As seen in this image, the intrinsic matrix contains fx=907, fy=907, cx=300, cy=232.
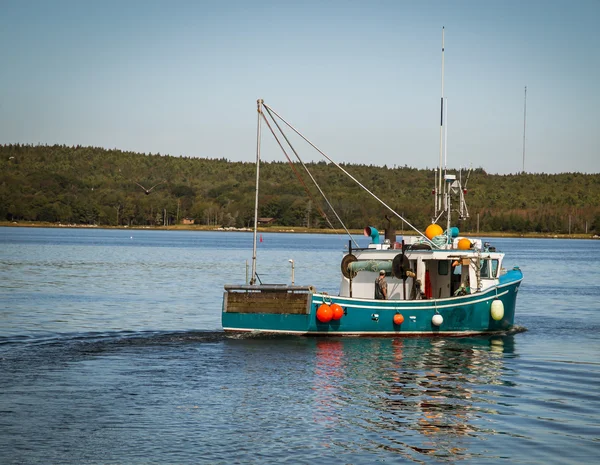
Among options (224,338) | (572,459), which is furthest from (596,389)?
(224,338)

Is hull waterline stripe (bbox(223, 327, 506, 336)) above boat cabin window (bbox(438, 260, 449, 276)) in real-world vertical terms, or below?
below

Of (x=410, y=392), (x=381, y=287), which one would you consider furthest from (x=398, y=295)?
(x=410, y=392)

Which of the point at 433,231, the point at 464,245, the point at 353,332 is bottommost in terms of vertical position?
the point at 353,332

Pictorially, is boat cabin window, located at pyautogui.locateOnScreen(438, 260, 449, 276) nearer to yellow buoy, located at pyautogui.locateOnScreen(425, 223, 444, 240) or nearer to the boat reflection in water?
yellow buoy, located at pyautogui.locateOnScreen(425, 223, 444, 240)

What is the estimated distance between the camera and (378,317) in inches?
1125

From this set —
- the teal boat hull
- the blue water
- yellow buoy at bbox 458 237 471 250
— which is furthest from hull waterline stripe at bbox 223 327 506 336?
yellow buoy at bbox 458 237 471 250

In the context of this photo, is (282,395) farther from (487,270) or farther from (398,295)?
(487,270)

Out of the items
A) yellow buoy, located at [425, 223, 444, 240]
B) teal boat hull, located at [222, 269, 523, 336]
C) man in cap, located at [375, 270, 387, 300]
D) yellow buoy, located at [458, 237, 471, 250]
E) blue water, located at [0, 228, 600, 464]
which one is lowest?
blue water, located at [0, 228, 600, 464]

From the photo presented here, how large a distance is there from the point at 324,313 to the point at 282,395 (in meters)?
7.05

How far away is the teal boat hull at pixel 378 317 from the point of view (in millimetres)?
28016

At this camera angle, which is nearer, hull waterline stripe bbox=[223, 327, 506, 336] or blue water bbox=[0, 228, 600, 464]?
blue water bbox=[0, 228, 600, 464]

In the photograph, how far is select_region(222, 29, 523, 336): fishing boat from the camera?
28031mm

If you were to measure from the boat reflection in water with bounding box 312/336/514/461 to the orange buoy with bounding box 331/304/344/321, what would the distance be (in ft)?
2.62

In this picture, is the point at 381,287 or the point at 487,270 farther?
the point at 487,270
